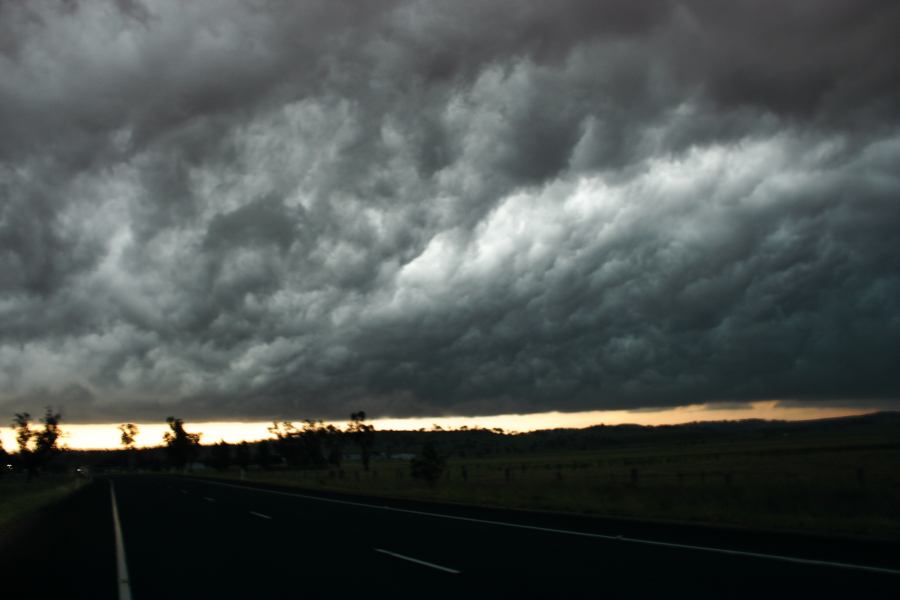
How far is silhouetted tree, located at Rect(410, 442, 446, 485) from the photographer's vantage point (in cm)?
4191

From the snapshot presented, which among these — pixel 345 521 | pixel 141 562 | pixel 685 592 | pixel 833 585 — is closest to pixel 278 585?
pixel 141 562

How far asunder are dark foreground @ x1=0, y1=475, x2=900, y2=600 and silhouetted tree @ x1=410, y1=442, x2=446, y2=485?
20744mm

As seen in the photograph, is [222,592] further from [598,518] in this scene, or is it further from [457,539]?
[598,518]

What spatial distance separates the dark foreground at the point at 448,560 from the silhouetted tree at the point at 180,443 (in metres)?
152

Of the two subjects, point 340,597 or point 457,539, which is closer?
point 340,597

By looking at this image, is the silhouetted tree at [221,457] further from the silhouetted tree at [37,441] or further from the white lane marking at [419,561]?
the white lane marking at [419,561]

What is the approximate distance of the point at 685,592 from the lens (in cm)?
916

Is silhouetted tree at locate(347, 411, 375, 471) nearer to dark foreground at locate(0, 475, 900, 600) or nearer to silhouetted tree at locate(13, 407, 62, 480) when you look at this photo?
silhouetted tree at locate(13, 407, 62, 480)

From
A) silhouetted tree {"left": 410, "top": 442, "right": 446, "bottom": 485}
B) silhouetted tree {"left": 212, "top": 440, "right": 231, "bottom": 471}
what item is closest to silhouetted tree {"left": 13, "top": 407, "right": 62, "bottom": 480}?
silhouetted tree {"left": 212, "top": 440, "right": 231, "bottom": 471}

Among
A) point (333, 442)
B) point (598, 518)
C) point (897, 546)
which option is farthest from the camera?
point (333, 442)

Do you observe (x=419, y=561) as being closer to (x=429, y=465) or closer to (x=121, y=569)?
(x=121, y=569)

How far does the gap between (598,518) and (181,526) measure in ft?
39.5

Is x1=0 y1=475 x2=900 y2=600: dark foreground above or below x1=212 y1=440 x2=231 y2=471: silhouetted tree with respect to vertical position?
above

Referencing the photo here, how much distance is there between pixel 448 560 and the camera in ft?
41.3
